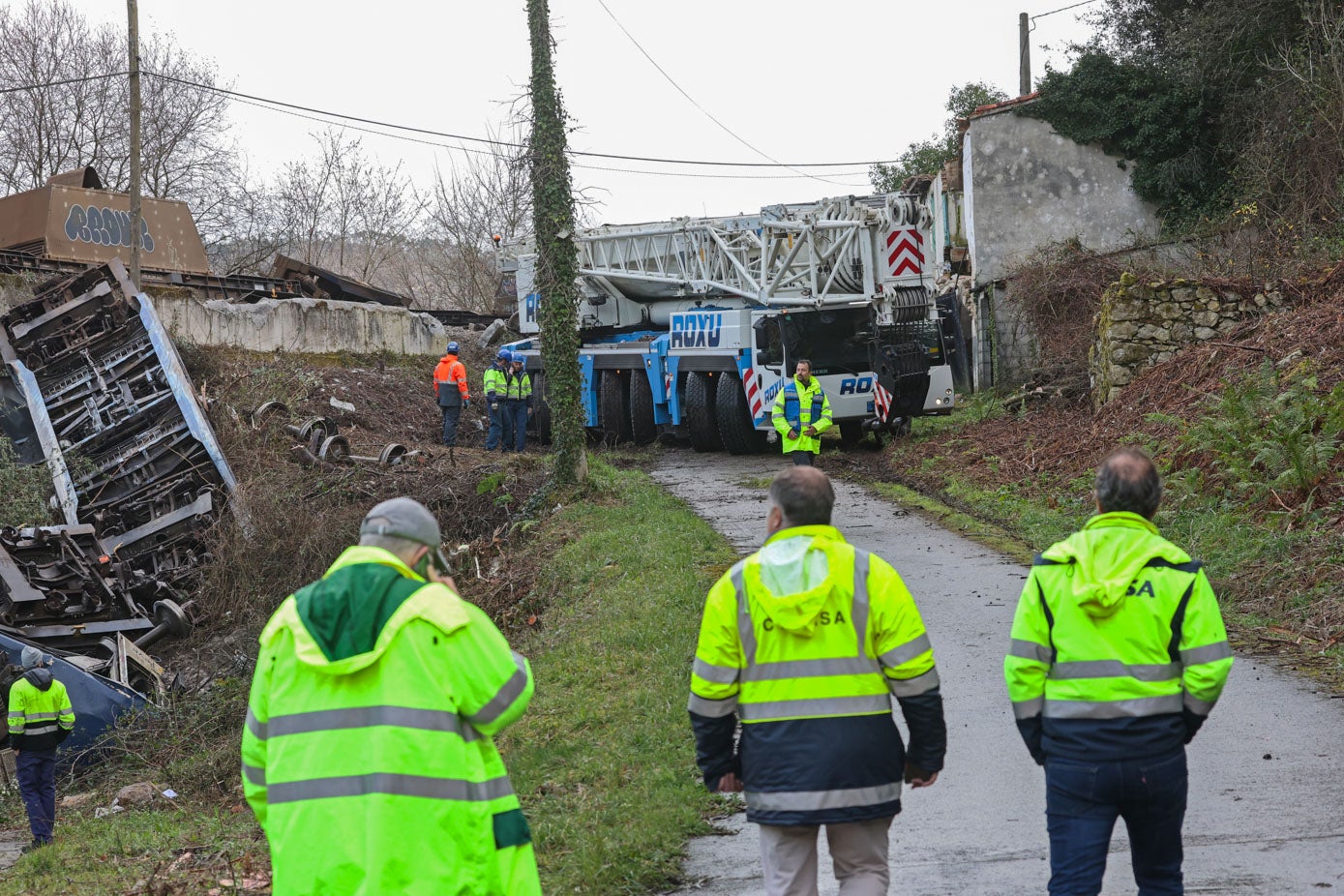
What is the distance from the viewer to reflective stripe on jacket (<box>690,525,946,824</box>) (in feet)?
11.4

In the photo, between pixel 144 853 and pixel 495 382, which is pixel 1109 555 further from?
pixel 495 382

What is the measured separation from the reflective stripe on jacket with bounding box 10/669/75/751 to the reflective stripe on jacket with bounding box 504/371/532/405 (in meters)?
10.5

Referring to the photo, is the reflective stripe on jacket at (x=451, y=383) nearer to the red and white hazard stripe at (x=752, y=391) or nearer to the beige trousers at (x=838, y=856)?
the red and white hazard stripe at (x=752, y=391)

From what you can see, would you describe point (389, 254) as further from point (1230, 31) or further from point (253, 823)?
point (253, 823)

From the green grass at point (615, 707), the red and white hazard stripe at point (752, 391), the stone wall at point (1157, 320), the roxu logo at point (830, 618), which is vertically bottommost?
the green grass at point (615, 707)

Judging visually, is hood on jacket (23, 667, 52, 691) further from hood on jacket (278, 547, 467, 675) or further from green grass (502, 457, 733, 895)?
hood on jacket (278, 547, 467, 675)

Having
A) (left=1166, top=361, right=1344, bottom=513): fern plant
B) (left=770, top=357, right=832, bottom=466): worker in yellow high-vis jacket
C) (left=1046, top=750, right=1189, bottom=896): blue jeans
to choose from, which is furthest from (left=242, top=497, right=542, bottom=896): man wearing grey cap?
(left=770, top=357, right=832, bottom=466): worker in yellow high-vis jacket

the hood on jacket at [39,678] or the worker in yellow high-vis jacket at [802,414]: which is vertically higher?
the worker in yellow high-vis jacket at [802,414]

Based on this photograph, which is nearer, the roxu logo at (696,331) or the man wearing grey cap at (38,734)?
the man wearing grey cap at (38,734)

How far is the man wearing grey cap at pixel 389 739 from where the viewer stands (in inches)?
117

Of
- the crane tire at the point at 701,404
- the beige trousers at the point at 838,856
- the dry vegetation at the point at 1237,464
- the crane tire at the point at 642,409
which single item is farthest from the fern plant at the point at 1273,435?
the crane tire at the point at 642,409

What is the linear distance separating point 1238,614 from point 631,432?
1358cm

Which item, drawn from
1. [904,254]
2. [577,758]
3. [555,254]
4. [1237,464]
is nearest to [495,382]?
[555,254]

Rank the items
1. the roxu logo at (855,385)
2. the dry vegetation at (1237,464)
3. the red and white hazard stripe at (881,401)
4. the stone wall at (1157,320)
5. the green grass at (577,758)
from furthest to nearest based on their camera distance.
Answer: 1. the red and white hazard stripe at (881,401)
2. the roxu logo at (855,385)
3. the stone wall at (1157,320)
4. the dry vegetation at (1237,464)
5. the green grass at (577,758)
